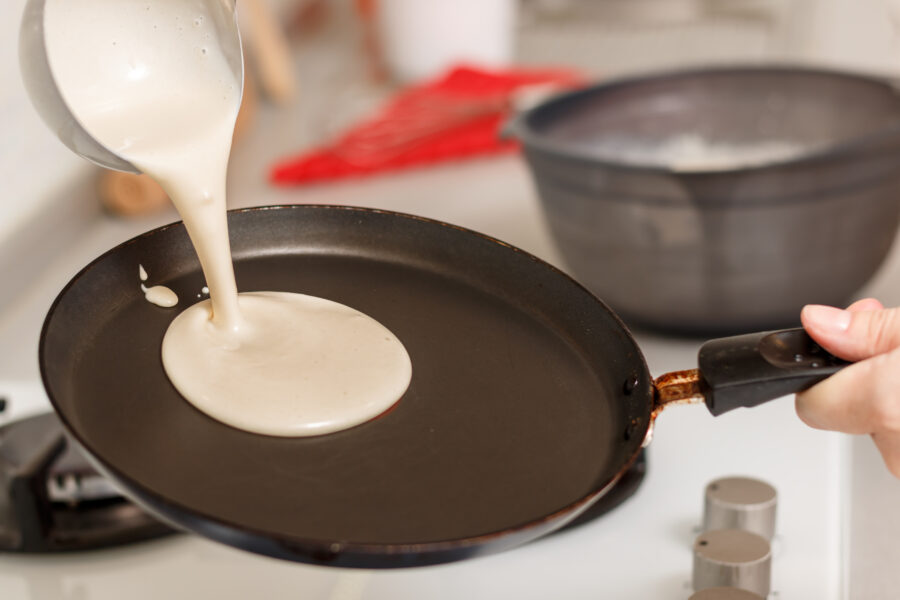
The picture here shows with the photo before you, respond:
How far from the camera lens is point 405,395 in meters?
0.70

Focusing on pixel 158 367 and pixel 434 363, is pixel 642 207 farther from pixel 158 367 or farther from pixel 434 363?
pixel 158 367

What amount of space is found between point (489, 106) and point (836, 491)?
3.04ft

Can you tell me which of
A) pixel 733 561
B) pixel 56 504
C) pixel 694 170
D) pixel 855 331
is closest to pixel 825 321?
pixel 855 331

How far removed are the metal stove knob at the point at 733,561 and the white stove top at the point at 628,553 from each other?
3 cm

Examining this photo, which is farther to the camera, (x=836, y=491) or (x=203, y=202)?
(x=836, y=491)

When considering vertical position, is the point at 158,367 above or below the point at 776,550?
above

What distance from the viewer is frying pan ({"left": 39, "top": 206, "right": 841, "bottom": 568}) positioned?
0.58 metres

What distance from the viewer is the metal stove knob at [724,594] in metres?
0.65

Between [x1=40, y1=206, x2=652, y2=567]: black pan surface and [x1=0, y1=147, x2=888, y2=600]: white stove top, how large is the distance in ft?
0.45

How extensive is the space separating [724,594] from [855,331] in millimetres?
193

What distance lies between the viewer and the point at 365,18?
1.95 metres

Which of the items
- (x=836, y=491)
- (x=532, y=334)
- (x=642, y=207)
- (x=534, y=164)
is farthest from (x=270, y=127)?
(x=836, y=491)

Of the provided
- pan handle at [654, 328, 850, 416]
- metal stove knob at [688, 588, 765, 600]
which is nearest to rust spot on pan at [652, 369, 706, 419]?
pan handle at [654, 328, 850, 416]

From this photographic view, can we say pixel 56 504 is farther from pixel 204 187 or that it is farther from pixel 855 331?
pixel 855 331
